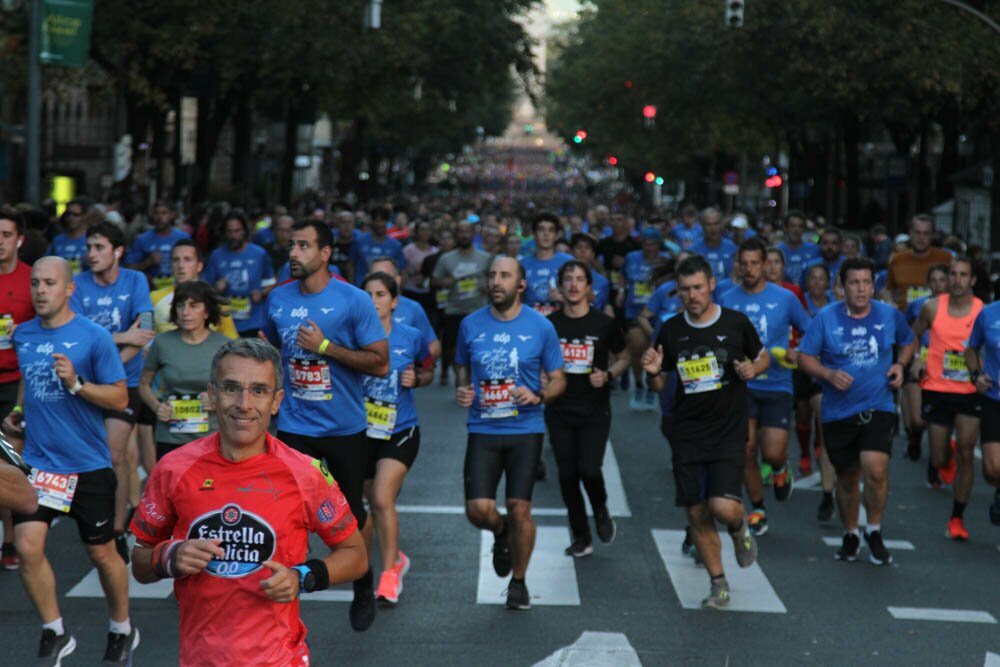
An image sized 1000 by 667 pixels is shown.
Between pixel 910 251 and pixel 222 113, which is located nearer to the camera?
pixel 910 251

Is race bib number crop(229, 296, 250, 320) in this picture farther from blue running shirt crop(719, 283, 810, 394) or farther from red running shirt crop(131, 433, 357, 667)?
red running shirt crop(131, 433, 357, 667)

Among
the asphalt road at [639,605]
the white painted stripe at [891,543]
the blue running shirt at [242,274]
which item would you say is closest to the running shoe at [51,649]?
the asphalt road at [639,605]

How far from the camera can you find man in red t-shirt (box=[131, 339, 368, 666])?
4.77 meters

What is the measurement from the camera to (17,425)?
27.9 ft

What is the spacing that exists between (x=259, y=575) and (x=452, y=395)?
14.9 metres

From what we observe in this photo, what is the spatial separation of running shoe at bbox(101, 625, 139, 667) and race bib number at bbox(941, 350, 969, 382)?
664 centimetres

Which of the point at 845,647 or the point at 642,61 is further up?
the point at 642,61

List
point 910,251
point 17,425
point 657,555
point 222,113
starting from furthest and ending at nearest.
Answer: point 222,113
point 910,251
point 657,555
point 17,425

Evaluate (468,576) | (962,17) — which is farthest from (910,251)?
(962,17)

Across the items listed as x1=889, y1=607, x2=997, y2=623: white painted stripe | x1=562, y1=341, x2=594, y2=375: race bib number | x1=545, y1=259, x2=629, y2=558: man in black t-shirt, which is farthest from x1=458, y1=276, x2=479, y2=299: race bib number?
x1=889, y1=607, x2=997, y2=623: white painted stripe

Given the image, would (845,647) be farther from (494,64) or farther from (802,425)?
(494,64)

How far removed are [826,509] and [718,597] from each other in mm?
3063

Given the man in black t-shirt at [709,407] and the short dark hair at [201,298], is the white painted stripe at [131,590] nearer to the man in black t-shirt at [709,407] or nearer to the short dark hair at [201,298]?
the short dark hair at [201,298]

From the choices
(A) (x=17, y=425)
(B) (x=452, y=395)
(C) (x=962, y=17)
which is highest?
(C) (x=962, y=17)
